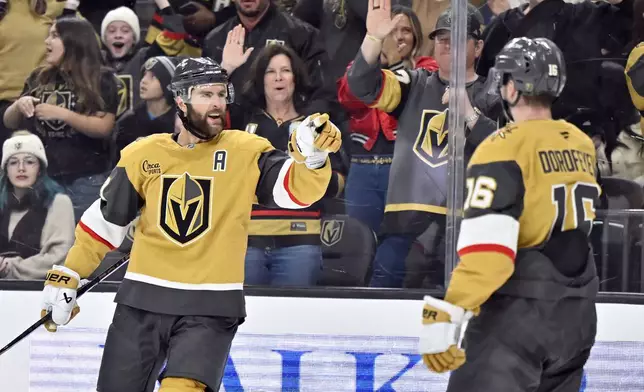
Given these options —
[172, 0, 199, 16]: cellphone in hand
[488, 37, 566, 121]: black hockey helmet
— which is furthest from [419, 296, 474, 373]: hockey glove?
[172, 0, 199, 16]: cellphone in hand

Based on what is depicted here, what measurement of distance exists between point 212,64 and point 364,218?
2.63 feet

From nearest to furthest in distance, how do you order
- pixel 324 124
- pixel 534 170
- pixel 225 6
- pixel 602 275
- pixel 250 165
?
pixel 534 170
pixel 324 124
pixel 250 165
pixel 602 275
pixel 225 6

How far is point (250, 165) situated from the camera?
3.25 m

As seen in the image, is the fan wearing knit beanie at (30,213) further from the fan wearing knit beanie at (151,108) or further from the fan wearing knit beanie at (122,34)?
the fan wearing knit beanie at (122,34)

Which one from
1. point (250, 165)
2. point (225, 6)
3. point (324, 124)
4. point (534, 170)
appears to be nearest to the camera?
point (534, 170)

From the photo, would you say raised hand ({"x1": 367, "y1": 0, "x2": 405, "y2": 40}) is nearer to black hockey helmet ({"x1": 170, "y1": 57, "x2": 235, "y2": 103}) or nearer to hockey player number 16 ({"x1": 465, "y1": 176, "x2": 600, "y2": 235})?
black hockey helmet ({"x1": 170, "y1": 57, "x2": 235, "y2": 103})

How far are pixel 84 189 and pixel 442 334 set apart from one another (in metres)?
1.85

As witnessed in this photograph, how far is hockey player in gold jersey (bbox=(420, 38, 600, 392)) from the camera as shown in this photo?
2.62 m

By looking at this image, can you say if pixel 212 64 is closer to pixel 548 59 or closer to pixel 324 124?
pixel 324 124

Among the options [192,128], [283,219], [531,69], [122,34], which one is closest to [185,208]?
[192,128]

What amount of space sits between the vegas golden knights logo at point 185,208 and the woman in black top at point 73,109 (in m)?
0.87

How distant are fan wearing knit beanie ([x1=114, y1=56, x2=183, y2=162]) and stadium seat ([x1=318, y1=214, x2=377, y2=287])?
0.67 metres

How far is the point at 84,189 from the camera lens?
404 cm

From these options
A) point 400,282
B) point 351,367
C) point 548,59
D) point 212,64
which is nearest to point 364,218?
point 400,282
